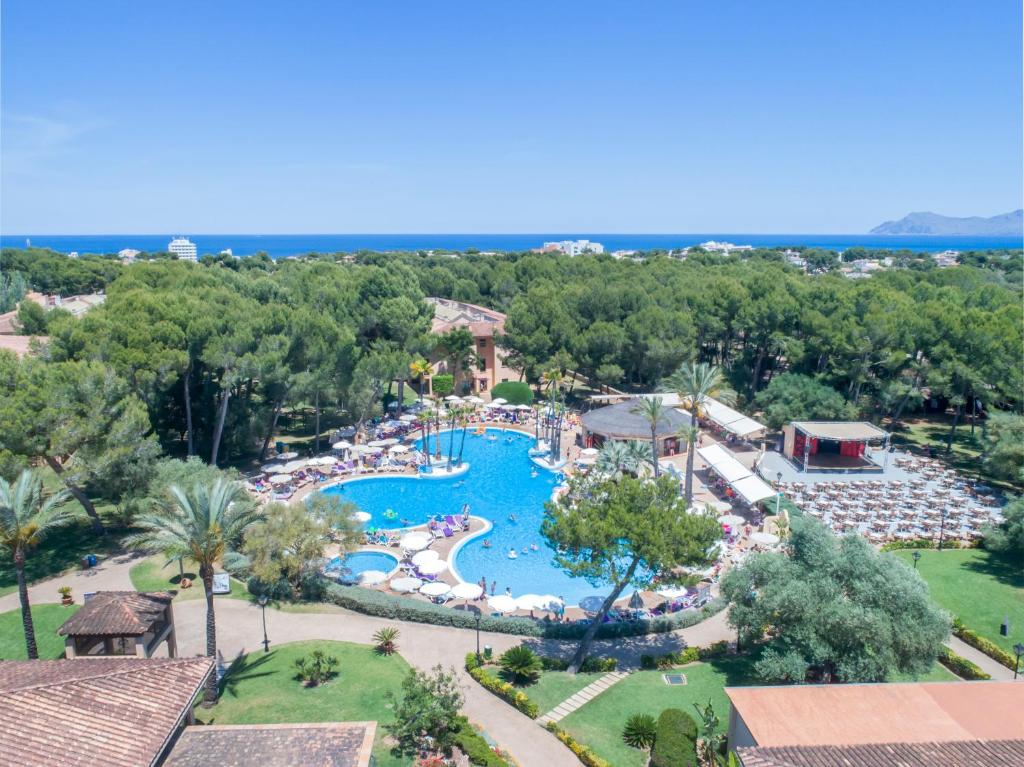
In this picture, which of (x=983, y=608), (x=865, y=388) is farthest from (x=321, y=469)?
(x=865, y=388)

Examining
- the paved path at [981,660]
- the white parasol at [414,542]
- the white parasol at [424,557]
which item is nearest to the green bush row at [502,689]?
the white parasol at [424,557]

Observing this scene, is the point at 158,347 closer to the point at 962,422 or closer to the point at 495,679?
the point at 495,679

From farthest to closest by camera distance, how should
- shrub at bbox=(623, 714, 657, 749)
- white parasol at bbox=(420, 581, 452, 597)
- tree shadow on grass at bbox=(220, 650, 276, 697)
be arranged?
1. white parasol at bbox=(420, 581, 452, 597)
2. tree shadow on grass at bbox=(220, 650, 276, 697)
3. shrub at bbox=(623, 714, 657, 749)

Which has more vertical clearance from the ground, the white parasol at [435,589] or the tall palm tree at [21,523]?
the tall palm tree at [21,523]

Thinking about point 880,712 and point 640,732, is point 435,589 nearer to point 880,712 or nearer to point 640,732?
point 640,732

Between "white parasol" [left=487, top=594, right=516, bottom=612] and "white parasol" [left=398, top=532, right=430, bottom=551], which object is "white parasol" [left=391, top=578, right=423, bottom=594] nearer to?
"white parasol" [left=398, top=532, right=430, bottom=551]

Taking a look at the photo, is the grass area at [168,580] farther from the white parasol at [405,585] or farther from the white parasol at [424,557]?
the white parasol at [424,557]

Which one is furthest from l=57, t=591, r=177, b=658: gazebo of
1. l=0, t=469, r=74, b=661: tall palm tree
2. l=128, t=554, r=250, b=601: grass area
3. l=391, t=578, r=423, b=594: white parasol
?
l=391, t=578, r=423, b=594: white parasol
